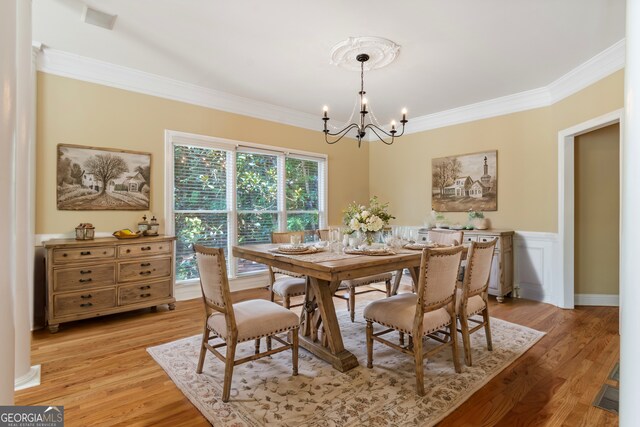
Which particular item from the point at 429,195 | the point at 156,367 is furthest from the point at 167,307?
the point at 429,195

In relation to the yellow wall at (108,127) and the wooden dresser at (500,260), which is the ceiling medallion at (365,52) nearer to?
the yellow wall at (108,127)

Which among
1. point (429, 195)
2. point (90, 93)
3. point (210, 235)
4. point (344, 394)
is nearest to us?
point (344, 394)

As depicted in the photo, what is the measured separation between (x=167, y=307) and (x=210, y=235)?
3.58ft

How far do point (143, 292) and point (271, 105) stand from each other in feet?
10.5

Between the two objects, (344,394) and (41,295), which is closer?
(344,394)

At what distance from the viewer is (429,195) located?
5.61 meters

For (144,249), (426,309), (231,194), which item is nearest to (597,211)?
(426,309)

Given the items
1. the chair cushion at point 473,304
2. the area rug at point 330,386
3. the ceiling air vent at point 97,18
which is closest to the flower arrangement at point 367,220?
the chair cushion at point 473,304

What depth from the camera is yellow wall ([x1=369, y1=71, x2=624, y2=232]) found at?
3828 mm

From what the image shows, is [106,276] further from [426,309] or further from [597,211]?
[597,211]

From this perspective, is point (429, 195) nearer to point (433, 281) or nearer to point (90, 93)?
point (433, 281)

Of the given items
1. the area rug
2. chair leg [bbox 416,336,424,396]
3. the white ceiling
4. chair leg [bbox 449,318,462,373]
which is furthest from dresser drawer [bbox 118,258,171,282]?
chair leg [bbox 449,318,462,373]

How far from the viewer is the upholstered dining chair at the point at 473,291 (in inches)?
99.5

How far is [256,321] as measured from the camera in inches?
87.8
